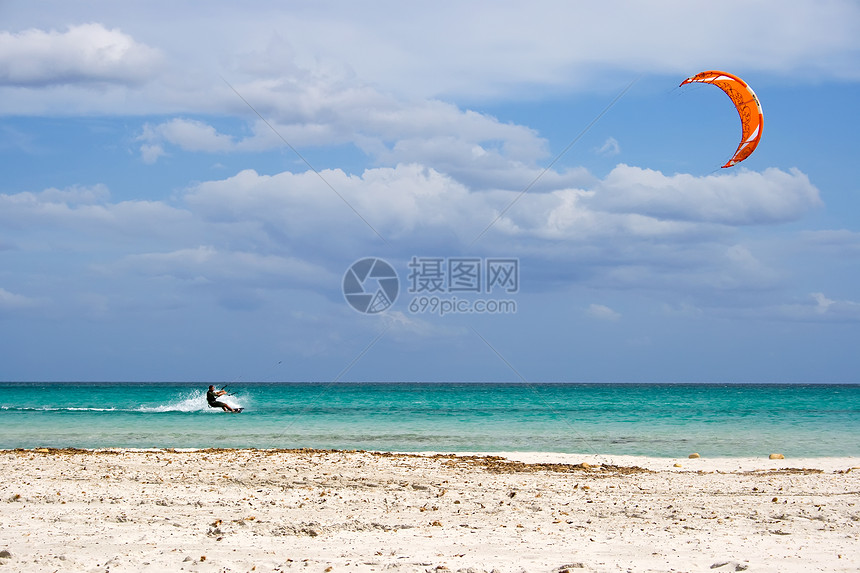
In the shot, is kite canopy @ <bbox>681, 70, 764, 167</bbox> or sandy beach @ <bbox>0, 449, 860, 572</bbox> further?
kite canopy @ <bbox>681, 70, 764, 167</bbox>

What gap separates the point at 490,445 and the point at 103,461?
9.67 meters

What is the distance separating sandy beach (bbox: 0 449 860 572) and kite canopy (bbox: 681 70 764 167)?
7.22m

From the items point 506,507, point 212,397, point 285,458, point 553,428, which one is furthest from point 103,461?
point 553,428

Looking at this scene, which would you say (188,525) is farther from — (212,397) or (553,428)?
(553,428)

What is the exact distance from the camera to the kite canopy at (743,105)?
54.5ft

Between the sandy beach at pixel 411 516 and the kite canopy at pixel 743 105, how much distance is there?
7221 millimetres

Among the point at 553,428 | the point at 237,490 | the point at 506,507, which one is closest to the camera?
the point at 506,507

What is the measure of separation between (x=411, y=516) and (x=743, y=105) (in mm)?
13096

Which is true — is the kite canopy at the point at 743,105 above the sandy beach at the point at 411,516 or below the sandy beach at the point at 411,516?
above

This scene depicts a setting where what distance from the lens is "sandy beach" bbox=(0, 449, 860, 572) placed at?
22.3 ft

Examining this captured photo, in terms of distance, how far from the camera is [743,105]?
17141mm

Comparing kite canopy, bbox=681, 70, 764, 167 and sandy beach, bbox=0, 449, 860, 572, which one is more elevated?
kite canopy, bbox=681, 70, 764, 167

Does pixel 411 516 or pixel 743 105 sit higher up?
pixel 743 105

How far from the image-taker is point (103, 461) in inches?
514
